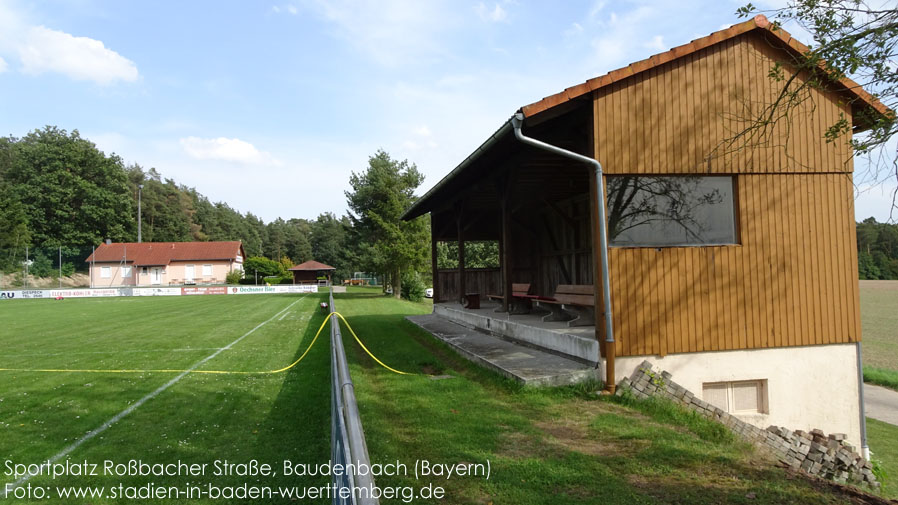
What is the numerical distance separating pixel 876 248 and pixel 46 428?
88.7m

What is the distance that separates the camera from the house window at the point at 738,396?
7.27 metres

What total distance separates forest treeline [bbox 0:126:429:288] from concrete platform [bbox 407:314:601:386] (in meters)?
22.6

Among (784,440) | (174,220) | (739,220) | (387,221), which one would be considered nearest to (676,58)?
(739,220)

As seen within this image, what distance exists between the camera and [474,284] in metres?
17.9

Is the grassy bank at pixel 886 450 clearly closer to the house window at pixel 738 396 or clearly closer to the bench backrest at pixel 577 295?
the house window at pixel 738 396

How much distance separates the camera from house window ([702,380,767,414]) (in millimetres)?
7270

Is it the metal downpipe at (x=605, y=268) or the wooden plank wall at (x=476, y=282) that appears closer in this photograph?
the metal downpipe at (x=605, y=268)

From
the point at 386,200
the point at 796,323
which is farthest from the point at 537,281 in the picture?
the point at 386,200

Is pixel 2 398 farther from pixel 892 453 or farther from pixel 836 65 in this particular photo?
pixel 892 453

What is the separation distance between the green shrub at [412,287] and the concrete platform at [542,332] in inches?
915

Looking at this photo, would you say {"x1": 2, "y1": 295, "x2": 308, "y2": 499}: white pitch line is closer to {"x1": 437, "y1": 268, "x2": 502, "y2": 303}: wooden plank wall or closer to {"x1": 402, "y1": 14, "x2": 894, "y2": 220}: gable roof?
{"x1": 402, "y1": 14, "x2": 894, "y2": 220}: gable roof

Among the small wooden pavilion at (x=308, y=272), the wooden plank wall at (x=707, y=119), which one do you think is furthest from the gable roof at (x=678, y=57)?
the small wooden pavilion at (x=308, y=272)

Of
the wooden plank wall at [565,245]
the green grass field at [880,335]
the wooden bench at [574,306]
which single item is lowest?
the green grass field at [880,335]

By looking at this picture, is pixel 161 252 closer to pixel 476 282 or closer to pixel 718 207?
pixel 476 282
